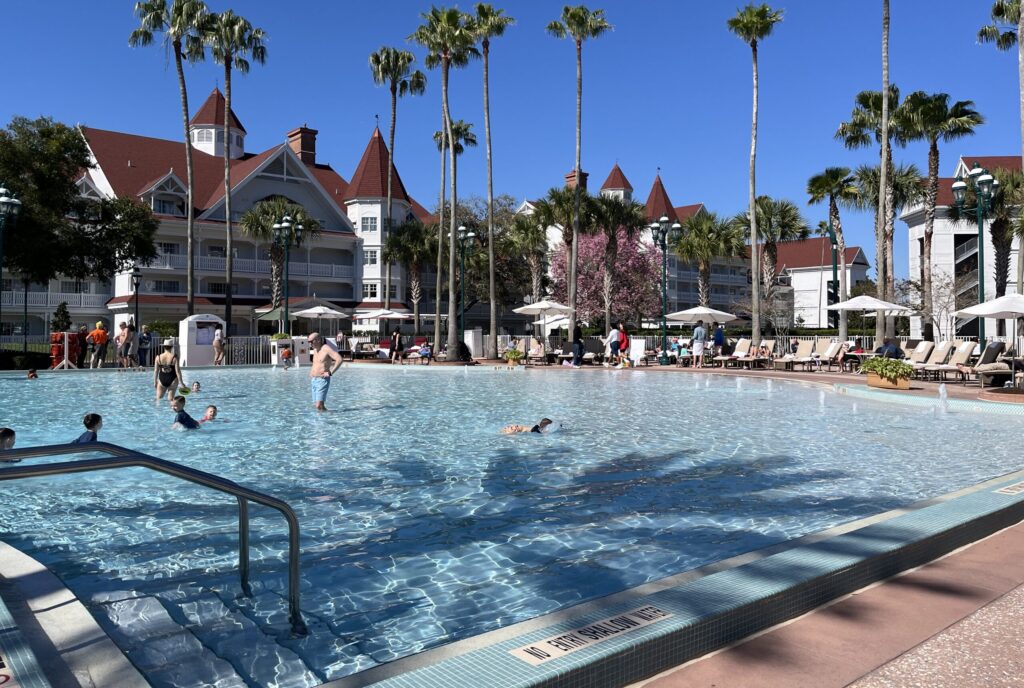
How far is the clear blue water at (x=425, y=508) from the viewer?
4.64 metres

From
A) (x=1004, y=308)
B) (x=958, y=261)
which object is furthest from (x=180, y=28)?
(x=958, y=261)

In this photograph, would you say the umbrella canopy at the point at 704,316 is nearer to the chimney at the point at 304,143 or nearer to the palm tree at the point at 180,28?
the palm tree at the point at 180,28

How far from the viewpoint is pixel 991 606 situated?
410 cm

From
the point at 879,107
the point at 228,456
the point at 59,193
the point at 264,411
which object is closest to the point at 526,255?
the point at 879,107

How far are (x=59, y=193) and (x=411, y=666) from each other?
35.7 meters

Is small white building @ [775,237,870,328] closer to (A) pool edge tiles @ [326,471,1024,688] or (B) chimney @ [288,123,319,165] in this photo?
(B) chimney @ [288,123,319,165]

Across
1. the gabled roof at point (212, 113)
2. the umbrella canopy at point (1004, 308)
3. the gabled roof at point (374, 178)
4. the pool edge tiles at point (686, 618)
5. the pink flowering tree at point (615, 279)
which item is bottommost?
the pool edge tiles at point (686, 618)

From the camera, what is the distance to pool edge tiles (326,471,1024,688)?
3.09 m

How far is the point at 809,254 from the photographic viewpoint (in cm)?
8494

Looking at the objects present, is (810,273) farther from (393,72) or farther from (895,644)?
(895,644)

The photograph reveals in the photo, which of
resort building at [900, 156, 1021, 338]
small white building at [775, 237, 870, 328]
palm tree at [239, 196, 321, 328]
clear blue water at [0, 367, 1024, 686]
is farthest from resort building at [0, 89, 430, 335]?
small white building at [775, 237, 870, 328]

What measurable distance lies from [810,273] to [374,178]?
50288mm

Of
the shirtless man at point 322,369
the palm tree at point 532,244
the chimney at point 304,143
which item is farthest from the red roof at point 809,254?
the shirtless man at point 322,369

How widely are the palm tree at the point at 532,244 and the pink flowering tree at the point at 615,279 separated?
6.32ft
